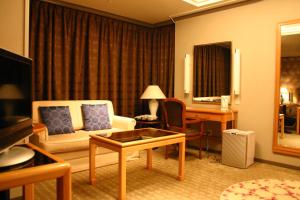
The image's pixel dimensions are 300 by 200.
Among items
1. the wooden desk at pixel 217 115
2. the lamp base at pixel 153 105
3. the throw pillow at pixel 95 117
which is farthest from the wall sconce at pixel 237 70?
the throw pillow at pixel 95 117

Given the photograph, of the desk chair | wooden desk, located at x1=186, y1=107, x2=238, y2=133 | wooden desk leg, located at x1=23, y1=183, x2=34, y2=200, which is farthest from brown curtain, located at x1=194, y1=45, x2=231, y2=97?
wooden desk leg, located at x1=23, y1=183, x2=34, y2=200

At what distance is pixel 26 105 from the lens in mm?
1561

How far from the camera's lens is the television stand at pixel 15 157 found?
42.7 inches

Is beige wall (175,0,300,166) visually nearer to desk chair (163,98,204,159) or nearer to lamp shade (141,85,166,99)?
desk chair (163,98,204,159)

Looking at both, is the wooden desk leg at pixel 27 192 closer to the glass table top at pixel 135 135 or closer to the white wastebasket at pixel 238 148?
the glass table top at pixel 135 135

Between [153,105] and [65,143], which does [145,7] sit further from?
[65,143]

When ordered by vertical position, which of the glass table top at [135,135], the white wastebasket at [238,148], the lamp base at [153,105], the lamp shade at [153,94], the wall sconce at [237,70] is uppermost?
the wall sconce at [237,70]

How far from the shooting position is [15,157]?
1182 millimetres

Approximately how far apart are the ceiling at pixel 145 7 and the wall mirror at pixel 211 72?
666 mm

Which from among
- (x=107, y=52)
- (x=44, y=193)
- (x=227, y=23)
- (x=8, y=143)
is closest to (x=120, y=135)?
(x=44, y=193)

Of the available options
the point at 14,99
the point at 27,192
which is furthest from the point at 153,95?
the point at 14,99

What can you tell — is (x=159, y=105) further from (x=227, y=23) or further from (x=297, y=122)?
(x=297, y=122)

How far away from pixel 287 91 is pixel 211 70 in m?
1.28

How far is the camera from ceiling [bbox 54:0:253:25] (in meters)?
3.95
